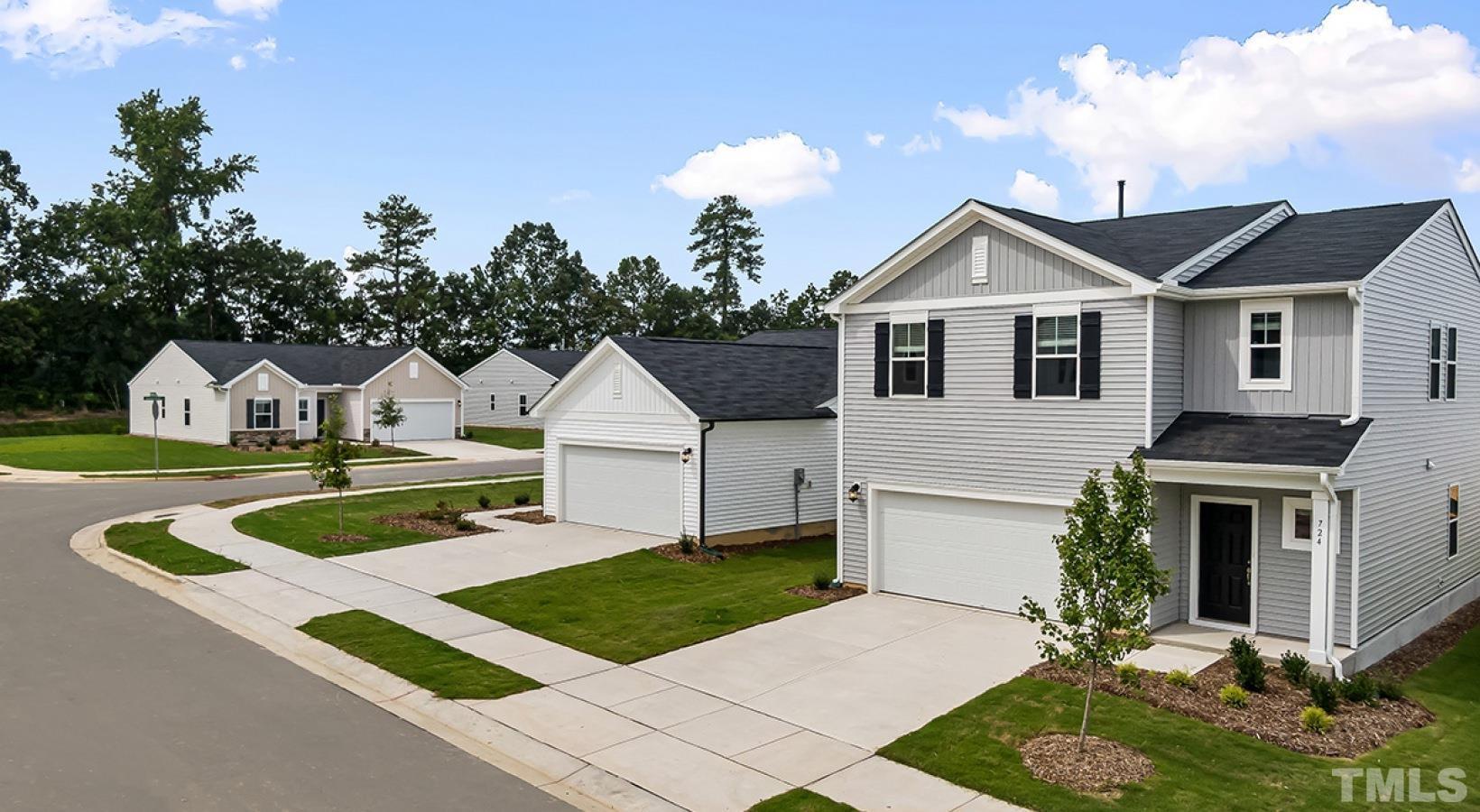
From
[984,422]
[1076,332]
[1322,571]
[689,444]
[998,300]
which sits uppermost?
[998,300]

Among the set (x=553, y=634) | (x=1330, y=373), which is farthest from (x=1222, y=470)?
(x=553, y=634)

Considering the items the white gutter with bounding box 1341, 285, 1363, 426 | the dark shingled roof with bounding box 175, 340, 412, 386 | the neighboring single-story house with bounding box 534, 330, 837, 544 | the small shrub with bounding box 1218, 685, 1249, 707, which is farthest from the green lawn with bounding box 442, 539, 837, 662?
the dark shingled roof with bounding box 175, 340, 412, 386

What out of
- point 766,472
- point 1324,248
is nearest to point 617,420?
point 766,472

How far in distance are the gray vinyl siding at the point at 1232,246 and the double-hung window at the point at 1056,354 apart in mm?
1673

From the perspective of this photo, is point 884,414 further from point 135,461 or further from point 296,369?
point 296,369

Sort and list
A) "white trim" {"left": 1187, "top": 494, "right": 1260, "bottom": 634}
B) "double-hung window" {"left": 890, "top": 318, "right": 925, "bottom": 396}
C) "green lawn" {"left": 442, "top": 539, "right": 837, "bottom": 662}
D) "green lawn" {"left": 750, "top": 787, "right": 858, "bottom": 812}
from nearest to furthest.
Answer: "green lawn" {"left": 750, "top": 787, "right": 858, "bottom": 812}
"white trim" {"left": 1187, "top": 494, "right": 1260, "bottom": 634}
"green lawn" {"left": 442, "top": 539, "right": 837, "bottom": 662}
"double-hung window" {"left": 890, "top": 318, "right": 925, "bottom": 396}

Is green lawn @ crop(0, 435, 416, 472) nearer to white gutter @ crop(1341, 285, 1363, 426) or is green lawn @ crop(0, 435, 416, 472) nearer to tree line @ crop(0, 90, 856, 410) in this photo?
tree line @ crop(0, 90, 856, 410)

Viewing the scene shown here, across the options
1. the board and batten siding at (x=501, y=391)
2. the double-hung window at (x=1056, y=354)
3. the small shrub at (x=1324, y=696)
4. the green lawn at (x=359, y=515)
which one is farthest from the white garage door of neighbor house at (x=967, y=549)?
the board and batten siding at (x=501, y=391)

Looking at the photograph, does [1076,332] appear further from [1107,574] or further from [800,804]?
[800,804]

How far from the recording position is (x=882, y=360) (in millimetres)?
17391

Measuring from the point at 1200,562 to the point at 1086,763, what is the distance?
643cm

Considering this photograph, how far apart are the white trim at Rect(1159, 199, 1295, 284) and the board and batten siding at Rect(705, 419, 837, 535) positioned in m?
10.0

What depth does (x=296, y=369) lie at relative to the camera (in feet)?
159

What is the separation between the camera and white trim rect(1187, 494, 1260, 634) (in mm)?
14180
